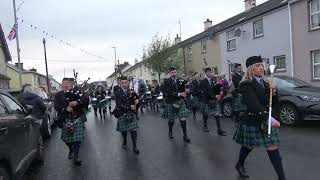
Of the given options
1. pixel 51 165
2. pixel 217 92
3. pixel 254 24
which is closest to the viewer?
pixel 51 165

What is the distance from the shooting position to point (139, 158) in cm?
956

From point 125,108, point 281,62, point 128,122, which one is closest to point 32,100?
point 125,108

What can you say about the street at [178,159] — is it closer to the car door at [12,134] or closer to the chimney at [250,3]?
the car door at [12,134]

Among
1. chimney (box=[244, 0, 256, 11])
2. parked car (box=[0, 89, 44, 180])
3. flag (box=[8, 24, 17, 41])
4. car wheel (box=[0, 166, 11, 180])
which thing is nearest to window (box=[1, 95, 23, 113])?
parked car (box=[0, 89, 44, 180])

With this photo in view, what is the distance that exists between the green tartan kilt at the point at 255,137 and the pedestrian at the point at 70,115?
11.6ft

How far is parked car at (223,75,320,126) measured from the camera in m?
13.1

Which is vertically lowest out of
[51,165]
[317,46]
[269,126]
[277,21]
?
[51,165]

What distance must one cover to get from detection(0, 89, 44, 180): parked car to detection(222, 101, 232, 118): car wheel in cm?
1000

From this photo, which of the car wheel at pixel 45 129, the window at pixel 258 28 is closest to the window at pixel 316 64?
the window at pixel 258 28

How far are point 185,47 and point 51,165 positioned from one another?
116 ft

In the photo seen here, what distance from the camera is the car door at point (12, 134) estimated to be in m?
5.77

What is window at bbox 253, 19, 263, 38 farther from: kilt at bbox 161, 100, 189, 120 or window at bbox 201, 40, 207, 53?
kilt at bbox 161, 100, 189, 120

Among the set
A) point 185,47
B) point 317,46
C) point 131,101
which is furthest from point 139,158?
point 185,47

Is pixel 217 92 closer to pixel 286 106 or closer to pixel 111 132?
pixel 286 106
